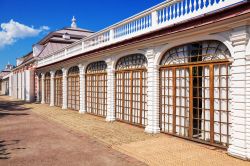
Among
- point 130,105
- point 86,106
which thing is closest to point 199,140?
point 130,105

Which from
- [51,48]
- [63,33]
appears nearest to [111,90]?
[51,48]

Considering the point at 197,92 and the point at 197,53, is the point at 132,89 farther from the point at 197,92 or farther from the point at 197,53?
the point at 197,53

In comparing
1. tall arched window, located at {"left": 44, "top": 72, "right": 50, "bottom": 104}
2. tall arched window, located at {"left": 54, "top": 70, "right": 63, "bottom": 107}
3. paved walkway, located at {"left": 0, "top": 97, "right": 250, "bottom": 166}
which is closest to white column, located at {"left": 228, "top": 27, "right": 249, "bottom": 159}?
paved walkway, located at {"left": 0, "top": 97, "right": 250, "bottom": 166}

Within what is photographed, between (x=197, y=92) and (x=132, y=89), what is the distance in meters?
3.71

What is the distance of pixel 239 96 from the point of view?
19.6 feet

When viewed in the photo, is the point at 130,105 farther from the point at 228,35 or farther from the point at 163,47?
the point at 228,35

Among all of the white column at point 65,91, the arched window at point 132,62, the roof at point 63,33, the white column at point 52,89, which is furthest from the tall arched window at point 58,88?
the arched window at point 132,62

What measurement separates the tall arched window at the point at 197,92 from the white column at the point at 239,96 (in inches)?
16.7

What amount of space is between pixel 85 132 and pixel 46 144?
2.02 m

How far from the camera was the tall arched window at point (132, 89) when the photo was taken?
9898mm

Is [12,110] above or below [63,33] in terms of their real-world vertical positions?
below

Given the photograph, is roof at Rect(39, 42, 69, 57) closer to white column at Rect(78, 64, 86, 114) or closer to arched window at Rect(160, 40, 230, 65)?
white column at Rect(78, 64, 86, 114)

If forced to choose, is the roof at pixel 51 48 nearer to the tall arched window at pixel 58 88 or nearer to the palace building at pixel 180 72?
the tall arched window at pixel 58 88

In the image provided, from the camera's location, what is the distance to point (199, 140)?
7293 millimetres
